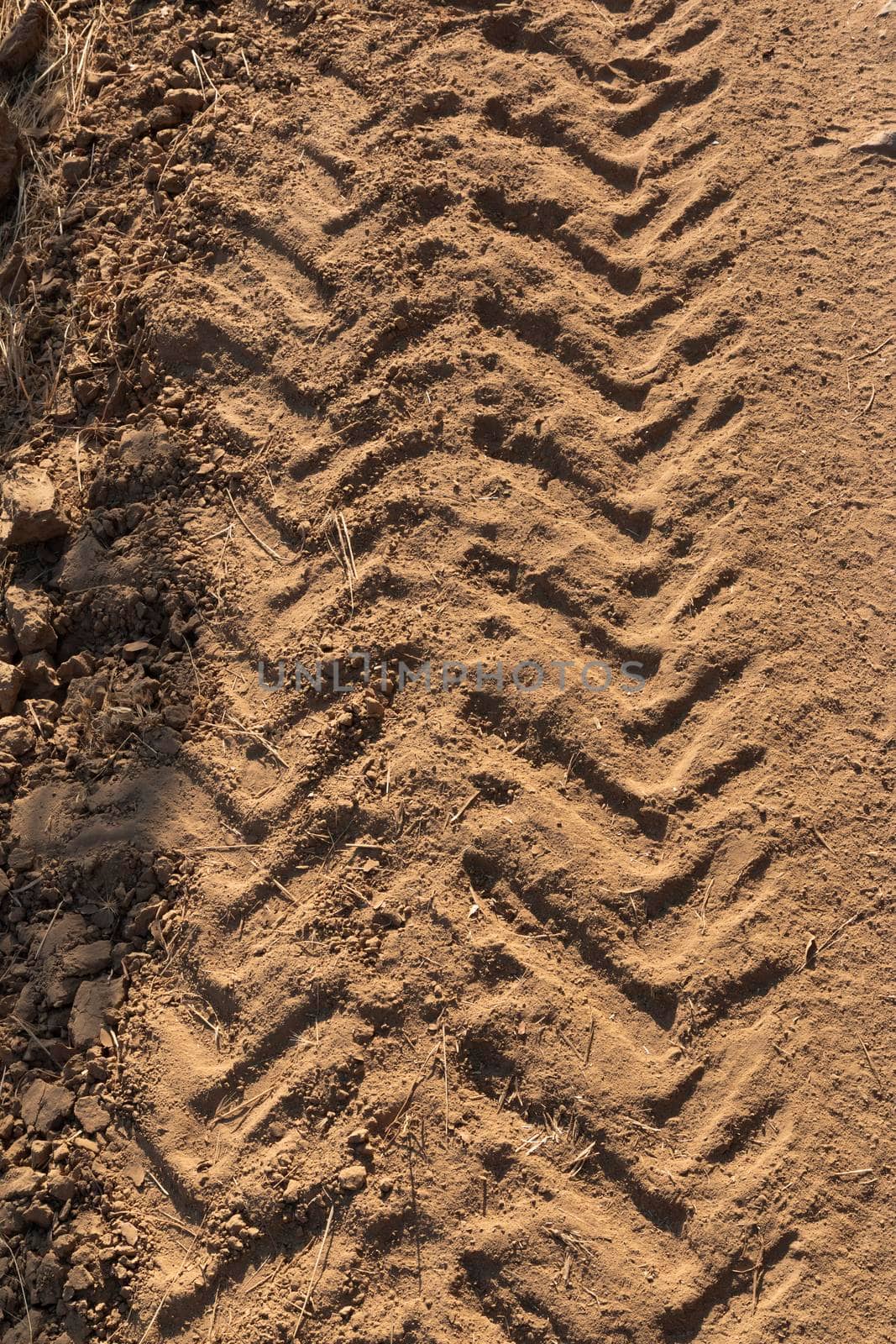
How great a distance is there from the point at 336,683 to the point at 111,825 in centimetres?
71

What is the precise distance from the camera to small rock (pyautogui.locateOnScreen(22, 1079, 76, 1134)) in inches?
102

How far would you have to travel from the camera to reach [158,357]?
3.29m

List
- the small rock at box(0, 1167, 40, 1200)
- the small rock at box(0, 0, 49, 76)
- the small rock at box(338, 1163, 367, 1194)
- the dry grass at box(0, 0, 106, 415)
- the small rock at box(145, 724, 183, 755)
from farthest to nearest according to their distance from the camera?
the small rock at box(0, 0, 49, 76)
the dry grass at box(0, 0, 106, 415)
the small rock at box(145, 724, 183, 755)
the small rock at box(0, 1167, 40, 1200)
the small rock at box(338, 1163, 367, 1194)

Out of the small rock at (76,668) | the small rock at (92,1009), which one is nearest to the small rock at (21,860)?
the small rock at (92,1009)

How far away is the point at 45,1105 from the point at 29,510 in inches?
64.7

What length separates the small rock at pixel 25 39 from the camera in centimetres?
396

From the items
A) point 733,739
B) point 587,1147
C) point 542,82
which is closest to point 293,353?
point 542,82

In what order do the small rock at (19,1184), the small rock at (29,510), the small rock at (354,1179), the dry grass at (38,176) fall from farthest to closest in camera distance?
1. the dry grass at (38,176)
2. the small rock at (29,510)
3. the small rock at (19,1184)
4. the small rock at (354,1179)

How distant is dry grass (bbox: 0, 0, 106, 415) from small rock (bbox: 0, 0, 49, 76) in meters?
0.03

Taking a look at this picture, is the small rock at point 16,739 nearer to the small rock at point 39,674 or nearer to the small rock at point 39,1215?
the small rock at point 39,674

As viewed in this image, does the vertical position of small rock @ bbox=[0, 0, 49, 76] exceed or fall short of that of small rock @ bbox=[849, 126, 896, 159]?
it falls short

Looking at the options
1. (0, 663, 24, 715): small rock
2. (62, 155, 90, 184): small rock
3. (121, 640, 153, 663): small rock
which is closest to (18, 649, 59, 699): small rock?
(0, 663, 24, 715): small rock

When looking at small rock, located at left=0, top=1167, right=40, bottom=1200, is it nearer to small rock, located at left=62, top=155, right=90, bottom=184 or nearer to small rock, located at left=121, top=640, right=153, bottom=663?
small rock, located at left=121, top=640, right=153, bottom=663

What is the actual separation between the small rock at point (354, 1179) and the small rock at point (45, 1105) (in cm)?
75
